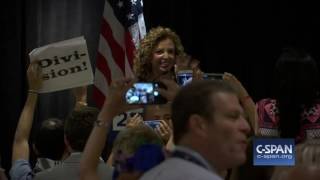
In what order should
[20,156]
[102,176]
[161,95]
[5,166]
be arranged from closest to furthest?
[102,176] < [161,95] < [20,156] < [5,166]

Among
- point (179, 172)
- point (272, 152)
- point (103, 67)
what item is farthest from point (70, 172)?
point (103, 67)

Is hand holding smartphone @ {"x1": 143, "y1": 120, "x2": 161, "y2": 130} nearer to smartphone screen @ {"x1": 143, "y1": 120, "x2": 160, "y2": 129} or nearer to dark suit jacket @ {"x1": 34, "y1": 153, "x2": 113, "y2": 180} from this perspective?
smartphone screen @ {"x1": 143, "y1": 120, "x2": 160, "y2": 129}

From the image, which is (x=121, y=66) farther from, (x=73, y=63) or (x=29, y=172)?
(x=29, y=172)

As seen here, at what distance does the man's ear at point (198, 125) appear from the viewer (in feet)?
5.97

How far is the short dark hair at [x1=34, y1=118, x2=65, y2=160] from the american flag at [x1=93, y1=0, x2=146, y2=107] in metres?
0.82

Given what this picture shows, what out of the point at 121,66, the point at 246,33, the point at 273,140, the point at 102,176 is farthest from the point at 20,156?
the point at 246,33

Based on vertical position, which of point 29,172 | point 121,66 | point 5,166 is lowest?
point 5,166

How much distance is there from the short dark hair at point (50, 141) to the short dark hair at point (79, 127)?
0.37 m

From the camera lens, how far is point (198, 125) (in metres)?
1.82

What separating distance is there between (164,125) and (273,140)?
2.18 feet

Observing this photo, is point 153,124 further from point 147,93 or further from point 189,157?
point 189,157

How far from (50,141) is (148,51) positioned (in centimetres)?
88

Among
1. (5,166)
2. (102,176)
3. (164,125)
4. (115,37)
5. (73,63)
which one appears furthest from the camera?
(5,166)

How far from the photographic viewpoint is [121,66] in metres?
4.22
